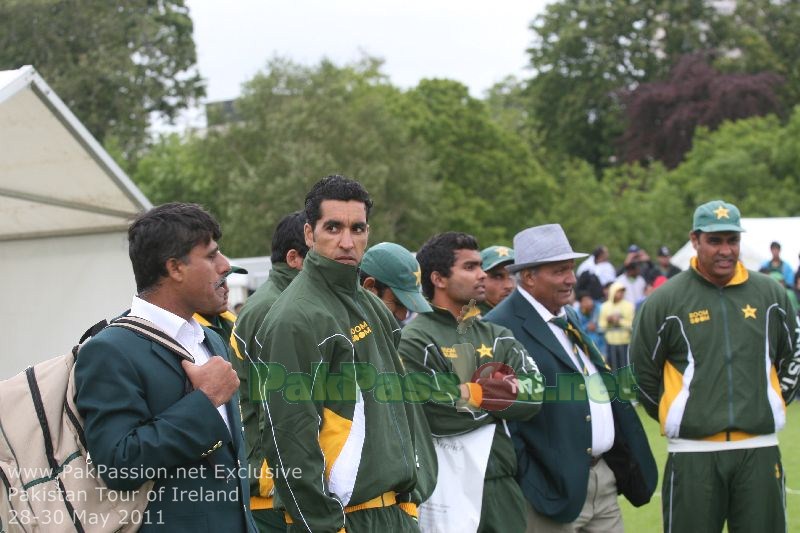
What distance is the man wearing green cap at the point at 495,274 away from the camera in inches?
304

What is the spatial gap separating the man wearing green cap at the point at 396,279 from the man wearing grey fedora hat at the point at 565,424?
33.7 inches

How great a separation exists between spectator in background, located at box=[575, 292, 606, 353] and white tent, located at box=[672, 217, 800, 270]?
368cm

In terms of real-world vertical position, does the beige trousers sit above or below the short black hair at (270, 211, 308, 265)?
below

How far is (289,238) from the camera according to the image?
20.3 feet

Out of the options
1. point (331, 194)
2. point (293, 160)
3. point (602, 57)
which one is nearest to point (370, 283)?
point (331, 194)

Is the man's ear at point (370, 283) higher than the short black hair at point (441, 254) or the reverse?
the reverse

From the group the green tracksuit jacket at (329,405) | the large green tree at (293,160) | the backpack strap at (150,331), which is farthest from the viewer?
the large green tree at (293,160)

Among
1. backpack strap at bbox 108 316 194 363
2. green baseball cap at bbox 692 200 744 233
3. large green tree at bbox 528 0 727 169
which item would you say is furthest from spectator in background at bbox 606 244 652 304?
large green tree at bbox 528 0 727 169

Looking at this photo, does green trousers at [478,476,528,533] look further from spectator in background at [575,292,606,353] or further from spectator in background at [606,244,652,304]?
spectator in background at [606,244,652,304]

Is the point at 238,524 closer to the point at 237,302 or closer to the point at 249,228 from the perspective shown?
the point at 237,302

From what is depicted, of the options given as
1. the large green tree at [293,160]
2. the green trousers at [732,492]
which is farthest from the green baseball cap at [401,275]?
the large green tree at [293,160]

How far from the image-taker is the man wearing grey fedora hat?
629 cm

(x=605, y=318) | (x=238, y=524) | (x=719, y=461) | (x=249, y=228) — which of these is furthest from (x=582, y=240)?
(x=238, y=524)

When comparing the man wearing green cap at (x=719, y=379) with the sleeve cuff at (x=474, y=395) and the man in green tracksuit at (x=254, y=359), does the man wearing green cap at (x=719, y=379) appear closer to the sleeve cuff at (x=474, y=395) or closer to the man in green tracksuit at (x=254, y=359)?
the sleeve cuff at (x=474, y=395)
